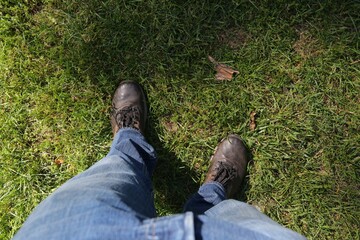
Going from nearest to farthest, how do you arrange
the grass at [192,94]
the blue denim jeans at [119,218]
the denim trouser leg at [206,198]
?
1. the blue denim jeans at [119,218]
2. the denim trouser leg at [206,198]
3. the grass at [192,94]

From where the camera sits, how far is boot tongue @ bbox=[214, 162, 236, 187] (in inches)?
87.4

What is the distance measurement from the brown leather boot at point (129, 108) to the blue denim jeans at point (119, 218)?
54 centimetres

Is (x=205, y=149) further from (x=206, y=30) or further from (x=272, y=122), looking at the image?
(x=206, y=30)

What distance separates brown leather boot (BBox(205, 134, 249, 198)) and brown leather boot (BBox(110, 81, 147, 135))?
465 mm

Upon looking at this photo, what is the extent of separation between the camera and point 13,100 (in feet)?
7.74

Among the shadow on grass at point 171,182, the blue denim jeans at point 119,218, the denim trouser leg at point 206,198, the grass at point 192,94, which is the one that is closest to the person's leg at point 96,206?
the blue denim jeans at point 119,218

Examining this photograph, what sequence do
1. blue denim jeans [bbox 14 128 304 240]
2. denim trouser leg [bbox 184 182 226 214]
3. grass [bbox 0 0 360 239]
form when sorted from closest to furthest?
blue denim jeans [bbox 14 128 304 240], denim trouser leg [bbox 184 182 226 214], grass [bbox 0 0 360 239]

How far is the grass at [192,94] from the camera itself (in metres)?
2.21

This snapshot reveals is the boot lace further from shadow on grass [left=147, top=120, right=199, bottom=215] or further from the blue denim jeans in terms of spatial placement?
the blue denim jeans

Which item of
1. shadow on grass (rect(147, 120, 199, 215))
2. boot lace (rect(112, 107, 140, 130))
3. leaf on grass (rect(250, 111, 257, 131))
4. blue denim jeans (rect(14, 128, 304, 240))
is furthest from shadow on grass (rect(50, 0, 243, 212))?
blue denim jeans (rect(14, 128, 304, 240))

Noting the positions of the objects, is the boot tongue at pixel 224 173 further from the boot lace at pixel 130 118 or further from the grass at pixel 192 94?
the boot lace at pixel 130 118

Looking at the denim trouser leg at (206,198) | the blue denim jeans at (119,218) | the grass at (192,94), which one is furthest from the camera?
the grass at (192,94)

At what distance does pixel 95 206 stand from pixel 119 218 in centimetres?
10

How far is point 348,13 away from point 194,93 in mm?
969
